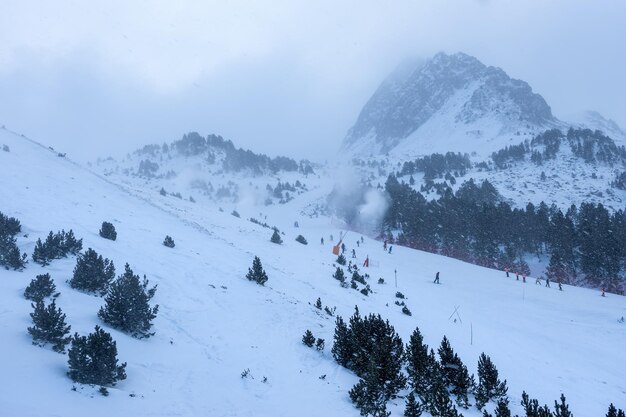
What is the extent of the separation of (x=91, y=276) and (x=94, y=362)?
5400 mm

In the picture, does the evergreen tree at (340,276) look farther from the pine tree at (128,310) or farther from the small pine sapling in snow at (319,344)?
the pine tree at (128,310)

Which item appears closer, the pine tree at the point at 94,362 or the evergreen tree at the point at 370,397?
the pine tree at the point at 94,362

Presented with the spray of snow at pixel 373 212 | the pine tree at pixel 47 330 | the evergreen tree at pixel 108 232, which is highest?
the spray of snow at pixel 373 212

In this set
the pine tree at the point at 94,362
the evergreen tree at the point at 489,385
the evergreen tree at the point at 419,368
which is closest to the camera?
the pine tree at the point at 94,362

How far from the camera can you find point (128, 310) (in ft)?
36.6

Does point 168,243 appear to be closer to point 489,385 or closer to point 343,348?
point 343,348

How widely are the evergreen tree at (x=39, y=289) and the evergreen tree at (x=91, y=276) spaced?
1309 mm

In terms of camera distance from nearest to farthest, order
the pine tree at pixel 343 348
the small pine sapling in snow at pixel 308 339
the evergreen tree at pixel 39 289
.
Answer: the evergreen tree at pixel 39 289
the pine tree at pixel 343 348
the small pine sapling in snow at pixel 308 339

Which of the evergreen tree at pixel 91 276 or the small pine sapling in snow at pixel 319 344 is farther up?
the evergreen tree at pixel 91 276

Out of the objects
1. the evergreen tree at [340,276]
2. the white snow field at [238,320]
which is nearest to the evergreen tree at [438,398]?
the white snow field at [238,320]

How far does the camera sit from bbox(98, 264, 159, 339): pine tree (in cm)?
1103

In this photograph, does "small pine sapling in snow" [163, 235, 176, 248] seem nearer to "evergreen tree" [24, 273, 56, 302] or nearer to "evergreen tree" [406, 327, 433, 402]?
"evergreen tree" [24, 273, 56, 302]

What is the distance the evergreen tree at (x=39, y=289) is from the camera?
10859 mm

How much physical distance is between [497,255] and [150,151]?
4916 inches
